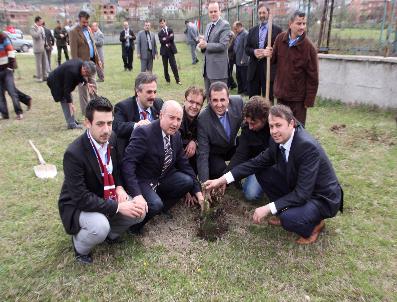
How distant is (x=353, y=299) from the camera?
98.4 inches

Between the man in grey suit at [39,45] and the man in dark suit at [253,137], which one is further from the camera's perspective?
the man in grey suit at [39,45]

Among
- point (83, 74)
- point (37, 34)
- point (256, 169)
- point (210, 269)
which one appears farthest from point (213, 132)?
point (37, 34)

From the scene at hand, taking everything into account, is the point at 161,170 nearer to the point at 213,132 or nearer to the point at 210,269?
the point at 213,132

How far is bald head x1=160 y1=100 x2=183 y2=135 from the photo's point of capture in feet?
9.93

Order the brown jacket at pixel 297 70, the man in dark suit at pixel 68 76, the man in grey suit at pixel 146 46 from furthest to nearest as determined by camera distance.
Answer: the man in grey suit at pixel 146 46
the man in dark suit at pixel 68 76
the brown jacket at pixel 297 70

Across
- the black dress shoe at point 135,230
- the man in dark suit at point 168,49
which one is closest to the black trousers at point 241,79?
the man in dark suit at point 168,49

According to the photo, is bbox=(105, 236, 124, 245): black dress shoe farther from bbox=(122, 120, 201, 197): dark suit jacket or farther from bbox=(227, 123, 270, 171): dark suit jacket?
bbox=(227, 123, 270, 171): dark suit jacket

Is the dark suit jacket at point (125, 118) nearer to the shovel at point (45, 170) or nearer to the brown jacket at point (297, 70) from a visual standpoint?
the shovel at point (45, 170)

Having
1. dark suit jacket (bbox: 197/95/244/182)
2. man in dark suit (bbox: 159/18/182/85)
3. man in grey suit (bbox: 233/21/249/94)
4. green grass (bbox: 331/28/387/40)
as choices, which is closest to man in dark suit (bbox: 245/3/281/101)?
man in grey suit (bbox: 233/21/249/94)

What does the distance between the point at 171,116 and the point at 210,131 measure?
2.51ft

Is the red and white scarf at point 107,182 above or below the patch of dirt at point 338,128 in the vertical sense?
above

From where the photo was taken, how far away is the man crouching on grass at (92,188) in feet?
8.47

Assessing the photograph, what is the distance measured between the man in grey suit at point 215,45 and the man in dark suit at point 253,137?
2.91 meters

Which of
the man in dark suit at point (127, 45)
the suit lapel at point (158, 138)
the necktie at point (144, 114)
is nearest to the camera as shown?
the suit lapel at point (158, 138)
